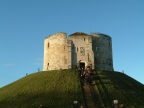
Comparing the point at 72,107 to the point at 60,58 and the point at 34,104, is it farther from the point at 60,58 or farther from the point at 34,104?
the point at 60,58

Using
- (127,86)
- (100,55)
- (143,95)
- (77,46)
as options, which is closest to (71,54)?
(77,46)

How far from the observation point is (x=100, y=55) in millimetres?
51062

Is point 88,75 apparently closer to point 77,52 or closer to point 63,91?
point 63,91

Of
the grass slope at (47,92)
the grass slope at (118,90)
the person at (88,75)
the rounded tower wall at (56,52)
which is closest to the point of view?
the grass slope at (47,92)

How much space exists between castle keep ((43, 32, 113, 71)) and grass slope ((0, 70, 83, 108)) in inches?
161

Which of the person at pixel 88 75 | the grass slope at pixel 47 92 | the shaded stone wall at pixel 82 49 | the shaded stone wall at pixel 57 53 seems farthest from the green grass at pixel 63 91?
the shaded stone wall at pixel 82 49

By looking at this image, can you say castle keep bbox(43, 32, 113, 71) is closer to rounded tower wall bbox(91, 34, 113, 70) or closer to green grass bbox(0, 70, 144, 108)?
rounded tower wall bbox(91, 34, 113, 70)

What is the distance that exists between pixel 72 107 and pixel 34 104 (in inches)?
215

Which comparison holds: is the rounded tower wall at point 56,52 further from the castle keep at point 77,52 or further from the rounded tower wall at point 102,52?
the rounded tower wall at point 102,52

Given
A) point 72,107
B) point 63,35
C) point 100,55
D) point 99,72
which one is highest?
point 63,35

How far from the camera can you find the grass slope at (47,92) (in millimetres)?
32844

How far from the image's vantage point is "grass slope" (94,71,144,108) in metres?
34.2

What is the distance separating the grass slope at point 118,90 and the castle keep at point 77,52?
13.4ft

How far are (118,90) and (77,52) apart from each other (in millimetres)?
14317
